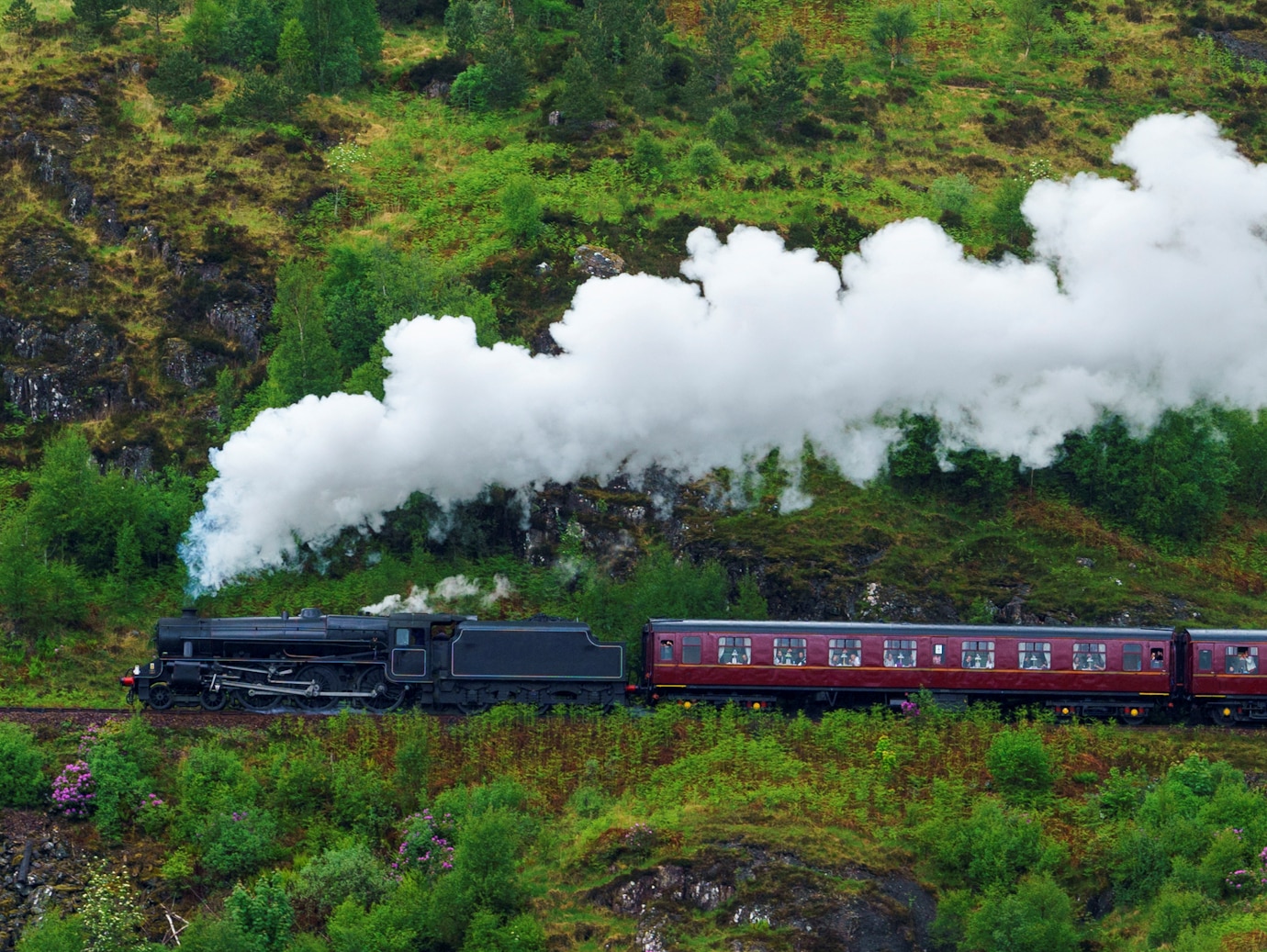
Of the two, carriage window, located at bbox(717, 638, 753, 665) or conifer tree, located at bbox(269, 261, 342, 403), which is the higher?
conifer tree, located at bbox(269, 261, 342, 403)

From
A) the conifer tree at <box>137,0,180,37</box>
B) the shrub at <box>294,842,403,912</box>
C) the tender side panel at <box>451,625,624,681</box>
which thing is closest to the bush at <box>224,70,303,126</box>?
the conifer tree at <box>137,0,180,37</box>

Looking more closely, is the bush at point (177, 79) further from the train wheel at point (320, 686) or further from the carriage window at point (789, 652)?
the carriage window at point (789, 652)

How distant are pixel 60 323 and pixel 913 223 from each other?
36.6 meters

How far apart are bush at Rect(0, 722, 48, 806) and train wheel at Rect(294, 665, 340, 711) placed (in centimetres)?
816

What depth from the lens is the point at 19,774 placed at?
45.0 m

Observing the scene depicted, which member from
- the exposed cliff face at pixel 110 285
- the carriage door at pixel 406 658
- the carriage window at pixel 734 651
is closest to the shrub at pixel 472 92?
the exposed cliff face at pixel 110 285

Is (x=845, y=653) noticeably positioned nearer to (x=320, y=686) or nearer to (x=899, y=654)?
(x=899, y=654)

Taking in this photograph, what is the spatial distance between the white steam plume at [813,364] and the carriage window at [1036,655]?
1463cm

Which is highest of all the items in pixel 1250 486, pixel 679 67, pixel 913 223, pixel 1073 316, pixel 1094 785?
pixel 679 67

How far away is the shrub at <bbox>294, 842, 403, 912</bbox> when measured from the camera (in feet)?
139

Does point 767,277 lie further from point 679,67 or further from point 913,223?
point 679,67

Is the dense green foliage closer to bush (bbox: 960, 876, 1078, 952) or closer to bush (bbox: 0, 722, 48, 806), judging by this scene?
bush (bbox: 960, 876, 1078, 952)

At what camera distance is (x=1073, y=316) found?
64875mm

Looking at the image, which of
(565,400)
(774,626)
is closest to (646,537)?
(565,400)
